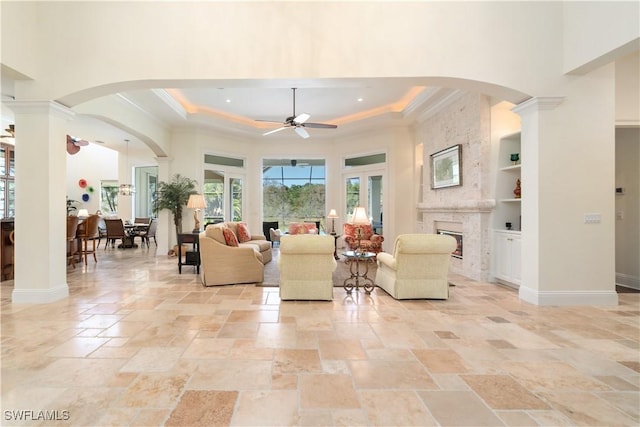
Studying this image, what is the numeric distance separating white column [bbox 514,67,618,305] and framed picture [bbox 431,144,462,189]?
1735mm

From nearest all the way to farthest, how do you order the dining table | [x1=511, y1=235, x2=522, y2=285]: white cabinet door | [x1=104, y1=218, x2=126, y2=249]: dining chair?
[x1=511, y1=235, x2=522, y2=285]: white cabinet door
[x1=104, y1=218, x2=126, y2=249]: dining chair
the dining table

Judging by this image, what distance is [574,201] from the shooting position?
3707 millimetres

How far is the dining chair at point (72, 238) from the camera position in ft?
18.6

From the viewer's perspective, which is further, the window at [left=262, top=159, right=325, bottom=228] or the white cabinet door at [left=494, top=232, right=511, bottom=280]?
the window at [left=262, top=159, right=325, bottom=228]

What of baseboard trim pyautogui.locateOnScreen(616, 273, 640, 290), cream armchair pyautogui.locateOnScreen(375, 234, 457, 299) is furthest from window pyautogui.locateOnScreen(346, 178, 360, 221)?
baseboard trim pyautogui.locateOnScreen(616, 273, 640, 290)

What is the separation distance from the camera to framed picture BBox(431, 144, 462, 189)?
5461 millimetres

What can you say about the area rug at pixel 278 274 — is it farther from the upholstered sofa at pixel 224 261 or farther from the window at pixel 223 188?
the window at pixel 223 188

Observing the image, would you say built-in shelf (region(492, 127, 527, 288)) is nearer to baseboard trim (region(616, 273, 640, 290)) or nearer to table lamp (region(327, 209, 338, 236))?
baseboard trim (region(616, 273, 640, 290))

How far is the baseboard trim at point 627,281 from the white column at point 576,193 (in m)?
1.41

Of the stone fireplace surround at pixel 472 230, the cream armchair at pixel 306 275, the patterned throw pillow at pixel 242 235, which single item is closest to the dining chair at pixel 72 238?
the patterned throw pillow at pixel 242 235

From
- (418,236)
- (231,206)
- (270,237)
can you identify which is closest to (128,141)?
(231,206)

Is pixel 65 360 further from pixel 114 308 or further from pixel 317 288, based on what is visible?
pixel 317 288

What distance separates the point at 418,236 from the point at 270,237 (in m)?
6.03

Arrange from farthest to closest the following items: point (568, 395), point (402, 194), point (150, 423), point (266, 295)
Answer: point (402, 194) < point (266, 295) < point (568, 395) < point (150, 423)
